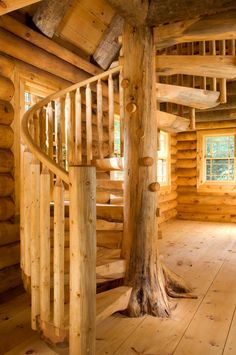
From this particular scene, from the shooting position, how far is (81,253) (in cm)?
175

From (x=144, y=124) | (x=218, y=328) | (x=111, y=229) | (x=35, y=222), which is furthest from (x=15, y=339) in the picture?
(x=144, y=124)

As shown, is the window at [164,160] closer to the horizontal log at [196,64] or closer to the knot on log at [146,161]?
the horizontal log at [196,64]

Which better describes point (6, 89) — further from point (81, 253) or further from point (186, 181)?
point (186, 181)

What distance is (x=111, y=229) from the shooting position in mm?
3127

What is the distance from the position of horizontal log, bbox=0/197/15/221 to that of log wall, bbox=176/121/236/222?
5.93 metres

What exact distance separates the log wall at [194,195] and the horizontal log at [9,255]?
5864mm

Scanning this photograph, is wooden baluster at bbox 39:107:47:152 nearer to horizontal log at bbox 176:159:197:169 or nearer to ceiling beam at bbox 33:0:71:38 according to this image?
ceiling beam at bbox 33:0:71:38

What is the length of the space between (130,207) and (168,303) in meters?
0.97

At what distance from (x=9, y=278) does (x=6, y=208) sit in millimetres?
801

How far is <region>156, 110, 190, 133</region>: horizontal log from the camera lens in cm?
322

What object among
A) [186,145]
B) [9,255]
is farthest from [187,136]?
[9,255]

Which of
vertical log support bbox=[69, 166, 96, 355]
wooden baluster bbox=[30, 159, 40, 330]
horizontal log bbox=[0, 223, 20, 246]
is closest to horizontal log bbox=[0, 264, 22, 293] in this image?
→ horizontal log bbox=[0, 223, 20, 246]

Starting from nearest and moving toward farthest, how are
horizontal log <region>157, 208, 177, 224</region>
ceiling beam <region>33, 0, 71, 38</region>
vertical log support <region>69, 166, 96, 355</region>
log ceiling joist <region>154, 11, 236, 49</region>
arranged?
vertical log support <region>69, 166, 96, 355</region> < log ceiling joist <region>154, 11, 236, 49</region> < ceiling beam <region>33, 0, 71, 38</region> < horizontal log <region>157, 208, 177, 224</region>

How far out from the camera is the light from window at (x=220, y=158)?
26.2ft
